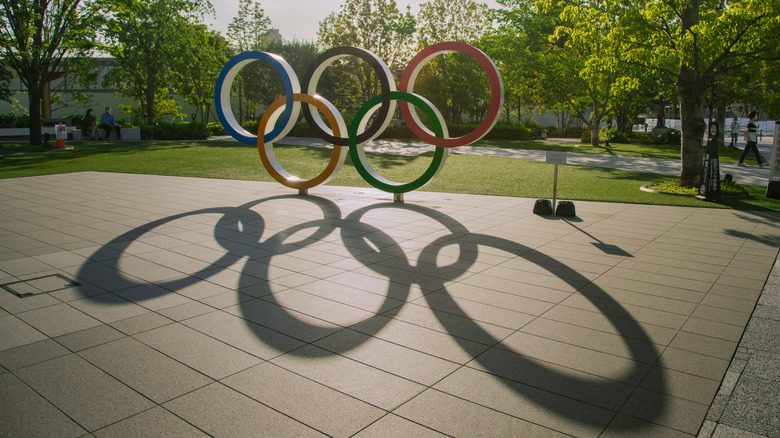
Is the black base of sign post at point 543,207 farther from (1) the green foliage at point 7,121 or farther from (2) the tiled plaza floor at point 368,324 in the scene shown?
(1) the green foliage at point 7,121

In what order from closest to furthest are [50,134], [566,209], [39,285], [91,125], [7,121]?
[39,285], [566,209], [91,125], [50,134], [7,121]

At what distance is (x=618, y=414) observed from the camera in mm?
3371

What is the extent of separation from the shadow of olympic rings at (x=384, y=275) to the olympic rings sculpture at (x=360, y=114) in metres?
1.28

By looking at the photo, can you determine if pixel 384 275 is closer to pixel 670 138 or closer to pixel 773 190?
pixel 773 190

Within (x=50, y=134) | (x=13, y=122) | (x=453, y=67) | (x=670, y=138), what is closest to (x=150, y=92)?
(x=50, y=134)

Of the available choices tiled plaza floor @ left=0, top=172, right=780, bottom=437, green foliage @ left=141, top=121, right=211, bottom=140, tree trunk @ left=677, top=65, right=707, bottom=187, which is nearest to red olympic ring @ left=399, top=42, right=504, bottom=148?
tiled plaza floor @ left=0, top=172, right=780, bottom=437

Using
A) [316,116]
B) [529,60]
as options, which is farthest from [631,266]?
[529,60]

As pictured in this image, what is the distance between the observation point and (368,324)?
4.76 metres

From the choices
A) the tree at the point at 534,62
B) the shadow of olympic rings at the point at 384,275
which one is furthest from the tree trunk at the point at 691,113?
the tree at the point at 534,62

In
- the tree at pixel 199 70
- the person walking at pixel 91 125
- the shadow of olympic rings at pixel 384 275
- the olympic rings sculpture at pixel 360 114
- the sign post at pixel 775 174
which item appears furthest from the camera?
the tree at pixel 199 70

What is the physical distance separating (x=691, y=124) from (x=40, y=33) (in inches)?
973

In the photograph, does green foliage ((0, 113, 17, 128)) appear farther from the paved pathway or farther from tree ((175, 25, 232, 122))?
the paved pathway

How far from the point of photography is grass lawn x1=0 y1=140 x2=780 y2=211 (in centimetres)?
1302

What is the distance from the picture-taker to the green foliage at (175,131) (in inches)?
1204
